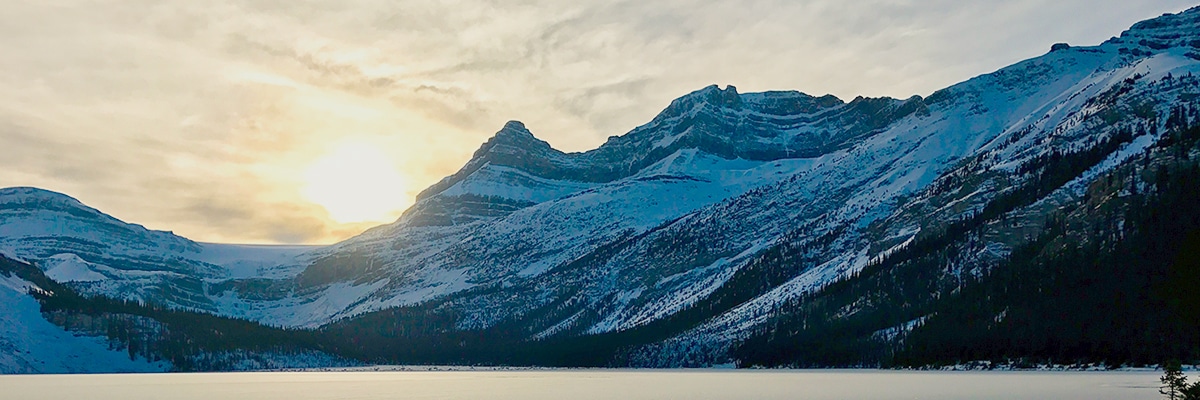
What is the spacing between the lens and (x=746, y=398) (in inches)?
3925

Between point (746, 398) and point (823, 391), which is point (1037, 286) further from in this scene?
point (746, 398)

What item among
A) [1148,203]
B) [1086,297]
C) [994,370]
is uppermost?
[1148,203]

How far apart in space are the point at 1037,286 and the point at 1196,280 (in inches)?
1217

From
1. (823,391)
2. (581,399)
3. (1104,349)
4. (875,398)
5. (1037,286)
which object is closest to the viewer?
(875,398)

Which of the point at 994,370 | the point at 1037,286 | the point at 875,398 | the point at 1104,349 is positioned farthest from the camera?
the point at 1037,286

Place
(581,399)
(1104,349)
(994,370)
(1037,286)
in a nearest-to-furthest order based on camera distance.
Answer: (581,399) < (1104,349) < (994,370) < (1037,286)

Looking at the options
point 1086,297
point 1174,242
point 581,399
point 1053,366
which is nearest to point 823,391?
point 581,399

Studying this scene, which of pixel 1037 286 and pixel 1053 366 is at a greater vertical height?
pixel 1037 286

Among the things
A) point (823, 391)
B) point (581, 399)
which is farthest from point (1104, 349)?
point (581, 399)

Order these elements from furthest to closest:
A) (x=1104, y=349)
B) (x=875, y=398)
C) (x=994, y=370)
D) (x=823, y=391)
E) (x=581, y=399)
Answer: (x=994, y=370) → (x=1104, y=349) → (x=823, y=391) → (x=581, y=399) → (x=875, y=398)

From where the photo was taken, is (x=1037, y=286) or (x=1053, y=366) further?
(x=1037, y=286)

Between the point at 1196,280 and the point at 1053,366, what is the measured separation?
89.6ft

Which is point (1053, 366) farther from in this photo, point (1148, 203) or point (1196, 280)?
point (1148, 203)

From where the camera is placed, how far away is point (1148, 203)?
19575 centimetres
